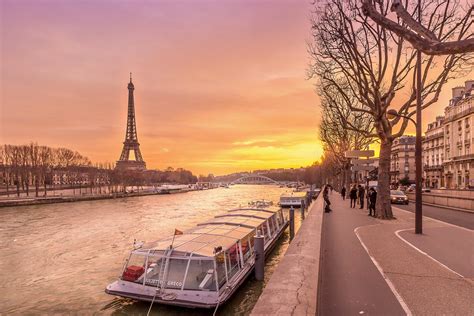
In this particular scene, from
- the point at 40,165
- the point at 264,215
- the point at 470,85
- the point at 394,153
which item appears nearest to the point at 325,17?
the point at 264,215

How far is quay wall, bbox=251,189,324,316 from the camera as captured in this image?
618cm

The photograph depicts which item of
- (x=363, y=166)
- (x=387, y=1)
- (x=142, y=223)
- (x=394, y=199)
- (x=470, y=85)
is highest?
(x=470, y=85)

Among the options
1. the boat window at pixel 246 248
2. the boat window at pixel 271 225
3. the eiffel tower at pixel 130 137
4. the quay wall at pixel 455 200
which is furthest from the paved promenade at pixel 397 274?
the eiffel tower at pixel 130 137

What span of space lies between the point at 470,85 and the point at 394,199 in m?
46.0

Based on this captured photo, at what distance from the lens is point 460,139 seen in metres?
66.6

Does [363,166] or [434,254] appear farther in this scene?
[363,166]

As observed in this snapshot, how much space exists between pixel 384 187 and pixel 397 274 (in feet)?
42.6

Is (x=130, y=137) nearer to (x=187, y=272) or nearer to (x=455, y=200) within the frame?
(x=455, y=200)

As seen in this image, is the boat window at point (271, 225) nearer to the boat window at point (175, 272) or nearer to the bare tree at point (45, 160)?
the boat window at point (175, 272)

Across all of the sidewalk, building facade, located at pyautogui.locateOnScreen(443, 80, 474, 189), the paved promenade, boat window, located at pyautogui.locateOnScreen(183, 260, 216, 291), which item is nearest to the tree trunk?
the sidewalk

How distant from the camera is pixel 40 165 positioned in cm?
8288

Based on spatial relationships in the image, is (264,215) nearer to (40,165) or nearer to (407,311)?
(407,311)

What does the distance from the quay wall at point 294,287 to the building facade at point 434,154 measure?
82290mm

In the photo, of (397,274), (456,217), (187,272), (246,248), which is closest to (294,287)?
(397,274)
